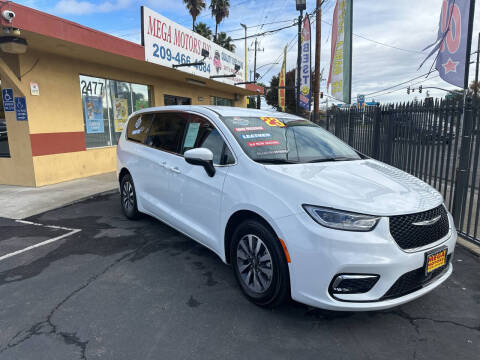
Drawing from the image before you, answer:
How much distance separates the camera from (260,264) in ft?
9.41

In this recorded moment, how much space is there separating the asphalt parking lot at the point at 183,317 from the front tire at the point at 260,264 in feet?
0.55

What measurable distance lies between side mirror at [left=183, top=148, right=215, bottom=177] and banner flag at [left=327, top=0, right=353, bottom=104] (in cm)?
683

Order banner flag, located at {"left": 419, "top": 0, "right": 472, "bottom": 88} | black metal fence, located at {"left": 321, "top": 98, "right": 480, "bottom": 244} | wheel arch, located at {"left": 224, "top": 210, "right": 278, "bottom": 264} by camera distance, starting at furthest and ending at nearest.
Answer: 1. banner flag, located at {"left": 419, "top": 0, "right": 472, "bottom": 88}
2. black metal fence, located at {"left": 321, "top": 98, "right": 480, "bottom": 244}
3. wheel arch, located at {"left": 224, "top": 210, "right": 278, "bottom": 264}

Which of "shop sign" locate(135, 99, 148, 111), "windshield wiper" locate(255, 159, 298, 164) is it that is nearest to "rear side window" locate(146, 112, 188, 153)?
"windshield wiper" locate(255, 159, 298, 164)

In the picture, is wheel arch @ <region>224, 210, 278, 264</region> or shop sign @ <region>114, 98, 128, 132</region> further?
shop sign @ <region>114, 98, 128, 132</region>

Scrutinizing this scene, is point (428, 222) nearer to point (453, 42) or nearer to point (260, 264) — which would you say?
point (260, 264)

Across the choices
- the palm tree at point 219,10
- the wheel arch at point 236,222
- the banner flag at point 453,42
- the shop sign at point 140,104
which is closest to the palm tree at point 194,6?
the palm tree at point 219,10

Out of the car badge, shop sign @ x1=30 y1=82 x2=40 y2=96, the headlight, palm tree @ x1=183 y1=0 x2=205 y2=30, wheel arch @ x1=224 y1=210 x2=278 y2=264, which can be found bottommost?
wheel arch @ x1=224 y1=210 x2=278 y2=264

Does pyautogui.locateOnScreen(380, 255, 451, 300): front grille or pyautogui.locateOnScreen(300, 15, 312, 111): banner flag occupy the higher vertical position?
pyautogui.locateOnScreen(300, 15, 312, 111): banner flag

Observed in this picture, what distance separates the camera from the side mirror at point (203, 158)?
3203mm

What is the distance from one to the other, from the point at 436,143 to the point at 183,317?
435 centimetres

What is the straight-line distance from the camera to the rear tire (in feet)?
16.9

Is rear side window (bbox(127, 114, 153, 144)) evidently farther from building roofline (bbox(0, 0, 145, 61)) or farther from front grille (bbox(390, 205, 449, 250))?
front grille (bbox(390, 205, 449, 250))

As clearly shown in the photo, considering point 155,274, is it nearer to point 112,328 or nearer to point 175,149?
point 112,328
